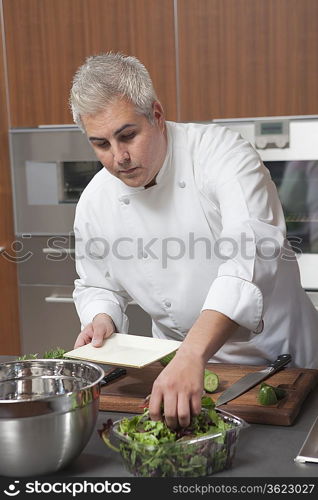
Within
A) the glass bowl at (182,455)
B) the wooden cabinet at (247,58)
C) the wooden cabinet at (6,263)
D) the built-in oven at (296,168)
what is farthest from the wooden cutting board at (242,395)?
the wooden cabinet at (6,263)

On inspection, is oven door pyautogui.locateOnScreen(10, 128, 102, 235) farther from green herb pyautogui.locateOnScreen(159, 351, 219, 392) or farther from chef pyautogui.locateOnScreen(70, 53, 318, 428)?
green herb pyautogui.locateOnScreen(159, 351, 219, 392)

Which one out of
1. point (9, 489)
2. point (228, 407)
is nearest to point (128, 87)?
point (228, 407)

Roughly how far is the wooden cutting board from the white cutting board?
8cm

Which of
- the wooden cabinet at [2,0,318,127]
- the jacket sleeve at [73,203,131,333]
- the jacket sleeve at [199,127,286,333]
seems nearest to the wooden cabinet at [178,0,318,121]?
the wooden cabinet at [2,0,318,127]

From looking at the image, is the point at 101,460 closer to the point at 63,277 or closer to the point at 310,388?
the point at 310,388

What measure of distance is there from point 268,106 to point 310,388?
159 cm

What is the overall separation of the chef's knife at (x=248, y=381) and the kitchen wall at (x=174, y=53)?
1477mm

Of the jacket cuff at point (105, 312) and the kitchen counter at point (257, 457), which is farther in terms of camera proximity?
the jacket cuff at point (105, 312)

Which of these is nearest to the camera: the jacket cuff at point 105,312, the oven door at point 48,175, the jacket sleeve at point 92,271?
Result: the jacket cuff at point 105,312

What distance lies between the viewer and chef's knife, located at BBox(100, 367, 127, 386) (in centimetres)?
160

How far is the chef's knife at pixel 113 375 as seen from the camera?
160cm

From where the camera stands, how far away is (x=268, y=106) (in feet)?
9.38

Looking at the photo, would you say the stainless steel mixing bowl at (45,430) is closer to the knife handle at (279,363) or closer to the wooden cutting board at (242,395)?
the wooden cutting board at (242,395)

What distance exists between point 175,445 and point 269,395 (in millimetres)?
370
